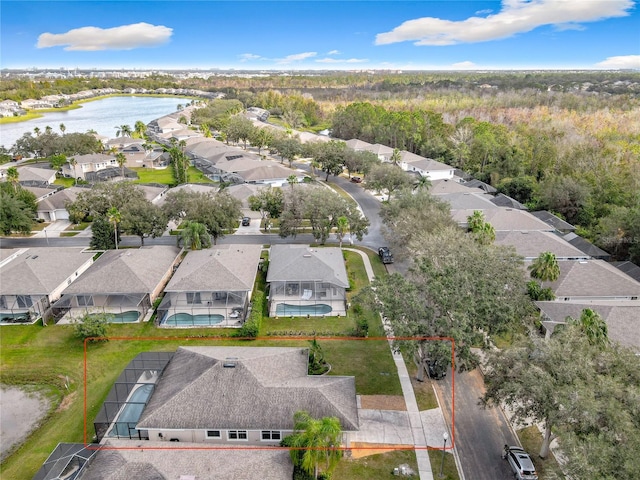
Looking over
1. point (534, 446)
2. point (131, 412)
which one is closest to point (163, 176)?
point (131, 412)

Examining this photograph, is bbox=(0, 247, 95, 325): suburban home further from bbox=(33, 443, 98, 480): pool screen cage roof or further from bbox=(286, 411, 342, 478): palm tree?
bbox=(286, 411, 342, 478): palm tree

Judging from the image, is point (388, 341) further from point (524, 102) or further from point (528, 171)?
point (524, 102)

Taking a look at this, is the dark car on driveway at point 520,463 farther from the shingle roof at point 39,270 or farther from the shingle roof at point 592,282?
the shingle roof at point 39,270

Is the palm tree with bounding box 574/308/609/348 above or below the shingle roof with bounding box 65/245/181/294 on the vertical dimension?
above

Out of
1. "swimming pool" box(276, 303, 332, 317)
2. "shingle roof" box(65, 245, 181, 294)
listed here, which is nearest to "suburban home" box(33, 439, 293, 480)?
"swimming pool" box(276, 303, 332, 317)

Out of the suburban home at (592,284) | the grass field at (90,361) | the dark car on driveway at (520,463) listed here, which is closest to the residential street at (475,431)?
the dark car on driveway at (520,463)

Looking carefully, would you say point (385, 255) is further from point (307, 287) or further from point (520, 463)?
point (520, 463)
